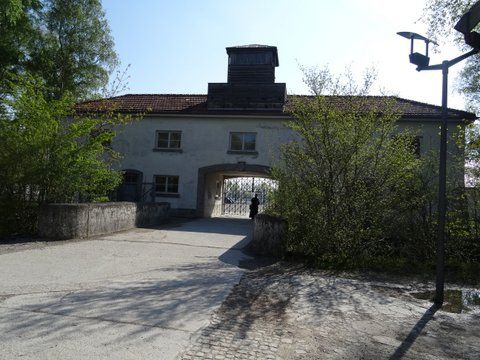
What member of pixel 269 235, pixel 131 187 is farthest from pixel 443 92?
pixel 131 187

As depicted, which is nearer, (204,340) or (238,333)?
(204,340)

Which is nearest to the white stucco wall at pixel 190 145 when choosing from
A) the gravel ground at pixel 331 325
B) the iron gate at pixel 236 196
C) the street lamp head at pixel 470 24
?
the iron gate at pixel 236 196

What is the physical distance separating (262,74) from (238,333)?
20.9 metres

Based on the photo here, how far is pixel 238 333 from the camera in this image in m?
4.30

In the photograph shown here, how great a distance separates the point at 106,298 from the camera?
527cm

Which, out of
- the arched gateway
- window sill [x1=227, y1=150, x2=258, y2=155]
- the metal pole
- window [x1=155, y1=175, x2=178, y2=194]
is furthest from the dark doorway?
the metal pole

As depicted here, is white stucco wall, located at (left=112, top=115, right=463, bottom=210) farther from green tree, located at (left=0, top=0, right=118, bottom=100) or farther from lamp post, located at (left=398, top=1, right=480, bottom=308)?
lamp post, located at (left=398, top=1, right=480, bottom=308)

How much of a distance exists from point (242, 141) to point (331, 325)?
712 inches

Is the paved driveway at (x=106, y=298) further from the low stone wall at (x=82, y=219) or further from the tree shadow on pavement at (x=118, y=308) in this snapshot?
the low stone wall at (x=82, y=219)

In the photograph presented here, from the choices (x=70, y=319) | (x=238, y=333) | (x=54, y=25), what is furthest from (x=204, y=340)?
(x=54, y=25)

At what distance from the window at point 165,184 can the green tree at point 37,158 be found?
37.2ft

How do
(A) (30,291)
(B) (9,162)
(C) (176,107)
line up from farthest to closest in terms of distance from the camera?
1. (C) (176,107)
2. (B) (9,162)
3. (A) (30,291)

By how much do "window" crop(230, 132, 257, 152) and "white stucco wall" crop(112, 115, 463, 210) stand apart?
9.6 inches

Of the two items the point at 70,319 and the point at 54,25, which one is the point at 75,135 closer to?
the point at 70,319
